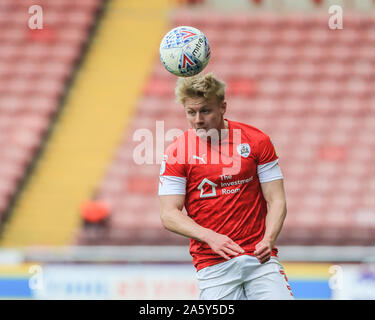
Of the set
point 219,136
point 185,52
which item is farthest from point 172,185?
point 185,52

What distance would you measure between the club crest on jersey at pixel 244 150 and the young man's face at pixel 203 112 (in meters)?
0.21

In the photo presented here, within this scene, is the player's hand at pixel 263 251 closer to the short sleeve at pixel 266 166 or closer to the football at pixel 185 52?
the short sleeve at pixel 266 166

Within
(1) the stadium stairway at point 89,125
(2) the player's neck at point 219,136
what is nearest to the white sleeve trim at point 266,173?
(2) the player's neck at point 219,136

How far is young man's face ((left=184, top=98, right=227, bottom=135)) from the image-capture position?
434 centimetres

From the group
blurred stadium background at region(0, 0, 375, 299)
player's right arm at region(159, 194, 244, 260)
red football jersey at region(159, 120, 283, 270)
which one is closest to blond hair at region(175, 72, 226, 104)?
red football jersey at region(159, 120, 283, 270)

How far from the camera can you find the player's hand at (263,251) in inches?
167

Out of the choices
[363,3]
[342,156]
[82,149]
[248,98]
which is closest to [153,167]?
[82,149]

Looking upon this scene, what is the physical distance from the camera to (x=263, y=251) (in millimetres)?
4262

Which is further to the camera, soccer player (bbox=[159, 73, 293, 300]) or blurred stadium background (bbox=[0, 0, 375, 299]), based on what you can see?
blurred stadium background (bbox=[0, 0, 375, 299])

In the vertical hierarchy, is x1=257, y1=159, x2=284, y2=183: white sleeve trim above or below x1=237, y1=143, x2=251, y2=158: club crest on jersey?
below

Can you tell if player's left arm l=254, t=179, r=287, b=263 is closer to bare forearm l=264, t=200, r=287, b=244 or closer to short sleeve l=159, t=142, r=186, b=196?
bare forearm l=264, t=200, r=287, b=244

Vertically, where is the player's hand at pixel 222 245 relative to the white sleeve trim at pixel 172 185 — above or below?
below

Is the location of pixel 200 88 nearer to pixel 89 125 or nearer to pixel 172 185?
pixel 172 185

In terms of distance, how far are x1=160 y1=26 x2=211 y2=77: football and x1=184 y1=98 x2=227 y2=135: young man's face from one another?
502 millimetres
